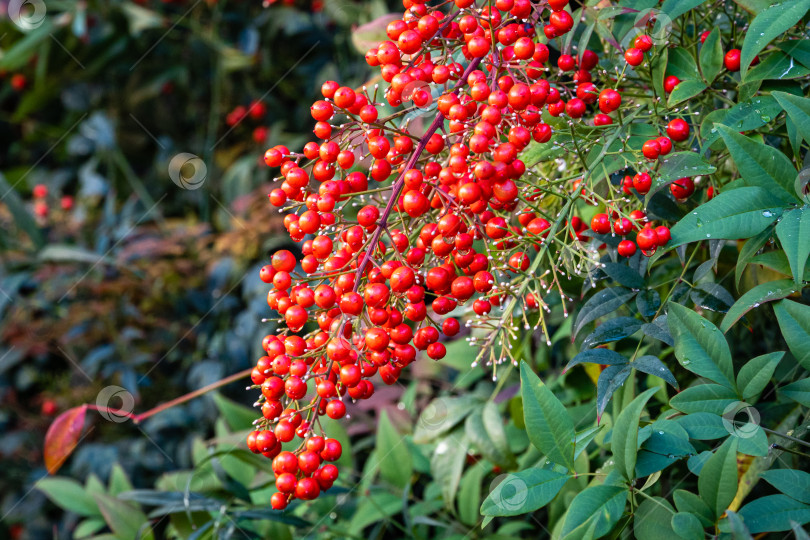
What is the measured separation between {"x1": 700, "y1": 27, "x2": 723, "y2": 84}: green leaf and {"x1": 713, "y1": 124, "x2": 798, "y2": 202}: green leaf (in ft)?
0.48

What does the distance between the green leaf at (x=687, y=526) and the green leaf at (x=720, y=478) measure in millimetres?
29

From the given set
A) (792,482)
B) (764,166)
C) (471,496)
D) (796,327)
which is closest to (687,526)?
(792,482)

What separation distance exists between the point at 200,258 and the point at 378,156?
Result: 1.45 metres

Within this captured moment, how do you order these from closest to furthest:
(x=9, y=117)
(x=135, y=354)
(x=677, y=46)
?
(x=677, y=46), (x=135, y=354), (x=9, y=117)

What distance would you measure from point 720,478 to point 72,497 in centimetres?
126

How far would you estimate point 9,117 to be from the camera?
2.76m

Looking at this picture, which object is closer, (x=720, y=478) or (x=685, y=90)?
(x=720, y=478)

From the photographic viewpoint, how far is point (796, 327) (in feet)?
1.95

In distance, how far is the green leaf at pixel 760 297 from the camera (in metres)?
0.59

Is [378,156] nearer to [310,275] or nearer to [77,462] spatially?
[310,275]

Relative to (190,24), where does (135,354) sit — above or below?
below

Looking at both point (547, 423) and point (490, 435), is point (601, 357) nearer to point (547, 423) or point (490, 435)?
point (547, 423)

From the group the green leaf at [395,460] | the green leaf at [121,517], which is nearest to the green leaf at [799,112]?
the green leaf at [395,460]

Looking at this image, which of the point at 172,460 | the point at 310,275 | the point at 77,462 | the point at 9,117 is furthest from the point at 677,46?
the point at 9,117
